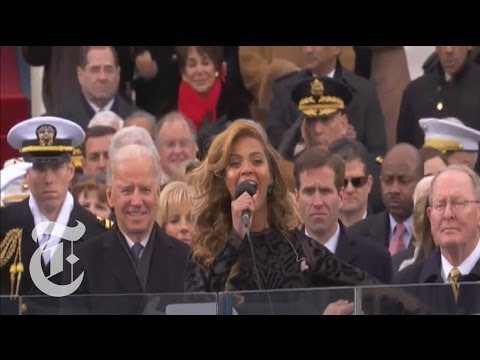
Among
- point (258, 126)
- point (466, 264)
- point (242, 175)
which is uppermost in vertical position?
point (258, 126)

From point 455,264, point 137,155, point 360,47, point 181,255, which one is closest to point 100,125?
point 137,155

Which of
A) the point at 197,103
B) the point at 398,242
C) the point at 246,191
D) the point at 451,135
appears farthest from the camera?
the point at 197,103

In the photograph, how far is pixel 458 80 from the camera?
980 centimetres

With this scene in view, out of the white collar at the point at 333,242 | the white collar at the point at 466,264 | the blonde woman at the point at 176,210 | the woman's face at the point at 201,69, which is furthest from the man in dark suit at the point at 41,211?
the white collar at the point at 466,264

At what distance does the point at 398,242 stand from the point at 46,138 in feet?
6.74

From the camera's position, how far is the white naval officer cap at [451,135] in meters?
9.83

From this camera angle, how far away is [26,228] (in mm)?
10094

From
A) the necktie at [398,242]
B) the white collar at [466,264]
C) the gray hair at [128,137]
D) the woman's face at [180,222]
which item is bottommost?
the white collar at [466,264]

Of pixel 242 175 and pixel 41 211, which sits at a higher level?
pixel 242 175

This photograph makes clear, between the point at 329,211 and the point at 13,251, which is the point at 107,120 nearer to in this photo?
the point at 13,251

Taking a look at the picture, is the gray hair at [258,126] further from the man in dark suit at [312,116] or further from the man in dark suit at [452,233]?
the man in dark suit at [452,233]

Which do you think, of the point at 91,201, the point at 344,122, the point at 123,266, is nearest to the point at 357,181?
the point at 344,122

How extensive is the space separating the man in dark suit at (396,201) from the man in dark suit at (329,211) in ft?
0.21

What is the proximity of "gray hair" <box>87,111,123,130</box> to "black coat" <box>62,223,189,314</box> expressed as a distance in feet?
1.88
